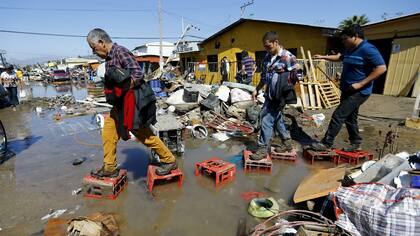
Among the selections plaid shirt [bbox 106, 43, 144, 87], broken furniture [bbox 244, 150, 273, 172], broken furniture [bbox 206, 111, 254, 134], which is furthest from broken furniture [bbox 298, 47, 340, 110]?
plaid shirt [bbox 106, 43, 144, 87]

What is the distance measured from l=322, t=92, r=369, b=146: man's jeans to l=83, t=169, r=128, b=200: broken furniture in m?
3.47

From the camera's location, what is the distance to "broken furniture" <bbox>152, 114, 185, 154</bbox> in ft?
15.7

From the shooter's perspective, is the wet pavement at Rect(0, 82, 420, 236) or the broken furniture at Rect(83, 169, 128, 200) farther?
the broken furniture at Rect(83, 169, 128, 200)

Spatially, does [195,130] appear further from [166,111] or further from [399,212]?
[399,212]

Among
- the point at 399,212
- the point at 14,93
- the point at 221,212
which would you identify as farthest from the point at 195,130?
the point at 14,93

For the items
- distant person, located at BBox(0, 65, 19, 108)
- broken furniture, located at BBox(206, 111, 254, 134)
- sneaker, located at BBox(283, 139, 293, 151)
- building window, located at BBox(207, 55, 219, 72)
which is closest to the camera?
sneaker, located at BBox(283, 139, 293, 151)

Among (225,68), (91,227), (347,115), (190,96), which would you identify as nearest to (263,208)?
(91,227)

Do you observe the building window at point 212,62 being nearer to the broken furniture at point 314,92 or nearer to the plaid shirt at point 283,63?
the broken furniture at point 314,92

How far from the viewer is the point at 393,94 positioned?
10.8 m

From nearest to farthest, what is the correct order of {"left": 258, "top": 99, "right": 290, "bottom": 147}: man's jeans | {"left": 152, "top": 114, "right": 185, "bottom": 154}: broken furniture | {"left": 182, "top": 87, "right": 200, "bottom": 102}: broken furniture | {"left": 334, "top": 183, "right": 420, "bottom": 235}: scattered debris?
{"left": 334, "top": 183, "right": 420, "bottom": 235}: scattered debris, {"left": 258, "top": 99, "right": 290, "bottom": 147}: man's jeans, {"left": 152, "top": 114, "right": 185, "bottom": 154}: broken furniture, {"left": 182, "top": 87, "right": 200, "bottom": 102}: broken furniture

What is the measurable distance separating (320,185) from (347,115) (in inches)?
69.9

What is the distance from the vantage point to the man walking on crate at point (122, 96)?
2996 millimetres

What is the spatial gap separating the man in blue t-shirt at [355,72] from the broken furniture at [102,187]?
3497 millimetres

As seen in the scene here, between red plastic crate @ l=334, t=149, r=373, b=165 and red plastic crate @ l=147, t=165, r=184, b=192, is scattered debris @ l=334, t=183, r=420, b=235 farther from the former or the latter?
red plastic crate @ l=334, t=149, r=373, b=165
